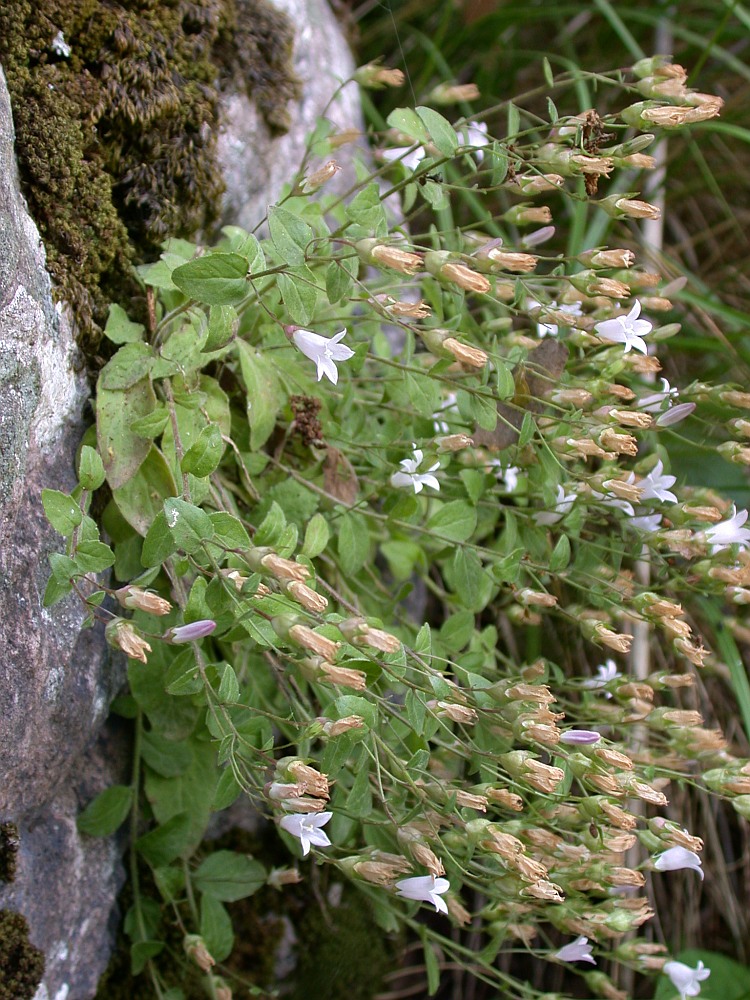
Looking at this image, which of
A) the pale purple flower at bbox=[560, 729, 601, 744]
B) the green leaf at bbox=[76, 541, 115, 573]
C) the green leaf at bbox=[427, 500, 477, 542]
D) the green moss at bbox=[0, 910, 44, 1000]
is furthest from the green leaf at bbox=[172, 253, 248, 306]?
the green moss at bbox=[0, 910, 44, 1000]

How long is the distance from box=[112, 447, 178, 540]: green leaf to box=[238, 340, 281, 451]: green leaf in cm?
19

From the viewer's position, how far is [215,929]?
1812 millimetres

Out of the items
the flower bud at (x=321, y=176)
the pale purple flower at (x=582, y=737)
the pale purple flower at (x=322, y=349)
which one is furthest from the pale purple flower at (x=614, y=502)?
the flower bud at (x=321, y=176)

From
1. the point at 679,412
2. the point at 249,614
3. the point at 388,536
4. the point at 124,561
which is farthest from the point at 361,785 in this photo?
the point at 679,412

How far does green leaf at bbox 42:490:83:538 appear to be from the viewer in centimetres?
138

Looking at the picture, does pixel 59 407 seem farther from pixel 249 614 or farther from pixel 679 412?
pixel 679 412

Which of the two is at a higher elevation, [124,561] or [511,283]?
[511,283]

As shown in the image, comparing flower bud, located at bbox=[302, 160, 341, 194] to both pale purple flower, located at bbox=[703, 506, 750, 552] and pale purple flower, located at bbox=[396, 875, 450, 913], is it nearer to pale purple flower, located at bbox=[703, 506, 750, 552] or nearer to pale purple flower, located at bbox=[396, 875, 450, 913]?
pale purple flower, located at bbox=[703, 506, 750, 552]

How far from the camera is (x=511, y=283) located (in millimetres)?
1718

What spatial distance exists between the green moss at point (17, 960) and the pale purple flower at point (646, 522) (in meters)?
1.35

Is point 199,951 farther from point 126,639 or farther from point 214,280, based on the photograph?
point 214,280

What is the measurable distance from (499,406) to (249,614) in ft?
2.37

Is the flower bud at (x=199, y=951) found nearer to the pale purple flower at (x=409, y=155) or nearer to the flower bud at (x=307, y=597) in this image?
the flower bud at (x=307, y=597)

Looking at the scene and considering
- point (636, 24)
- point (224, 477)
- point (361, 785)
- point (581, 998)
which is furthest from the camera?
point (636, 24)
